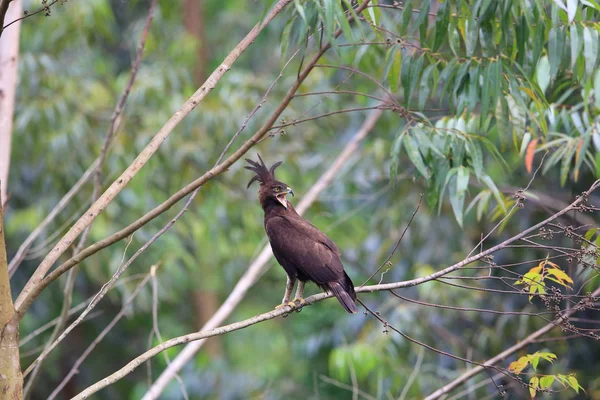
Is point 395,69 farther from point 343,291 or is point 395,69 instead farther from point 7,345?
point 7,345

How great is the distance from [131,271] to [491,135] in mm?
4010

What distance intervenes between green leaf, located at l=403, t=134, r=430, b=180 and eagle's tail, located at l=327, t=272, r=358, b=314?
0.63 meters

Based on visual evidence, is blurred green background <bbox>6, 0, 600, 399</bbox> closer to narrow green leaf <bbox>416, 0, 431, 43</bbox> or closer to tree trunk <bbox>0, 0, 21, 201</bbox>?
narrow green leaf <bbox>416, 0, 431, 43</bbox>

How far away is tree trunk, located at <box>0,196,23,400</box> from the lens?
8.27ft

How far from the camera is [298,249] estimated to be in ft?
13.0

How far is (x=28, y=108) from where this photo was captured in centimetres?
707

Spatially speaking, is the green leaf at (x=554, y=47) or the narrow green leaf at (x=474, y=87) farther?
the narrow green leaf at (x=474, y=87)

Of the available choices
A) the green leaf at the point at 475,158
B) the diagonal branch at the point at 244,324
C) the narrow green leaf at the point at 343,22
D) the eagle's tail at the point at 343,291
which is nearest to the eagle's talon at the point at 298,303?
the eagle's tail at the point at 343,291

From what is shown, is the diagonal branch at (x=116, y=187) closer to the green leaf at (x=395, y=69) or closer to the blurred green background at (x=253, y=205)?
the green leaf at (x=395, y=69)

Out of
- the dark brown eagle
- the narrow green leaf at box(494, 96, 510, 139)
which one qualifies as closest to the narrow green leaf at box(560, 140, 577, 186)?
the narrow green leaf at box(494, 96, 510, 139)

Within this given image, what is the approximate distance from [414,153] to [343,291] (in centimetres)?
72

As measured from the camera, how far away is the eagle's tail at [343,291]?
358cm

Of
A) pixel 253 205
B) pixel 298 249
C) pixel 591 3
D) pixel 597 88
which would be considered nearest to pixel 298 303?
pixel 298 249

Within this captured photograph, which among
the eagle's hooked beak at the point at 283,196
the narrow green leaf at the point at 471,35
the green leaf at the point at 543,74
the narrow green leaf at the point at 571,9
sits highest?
the narrow green leaf at the point at 571,9
